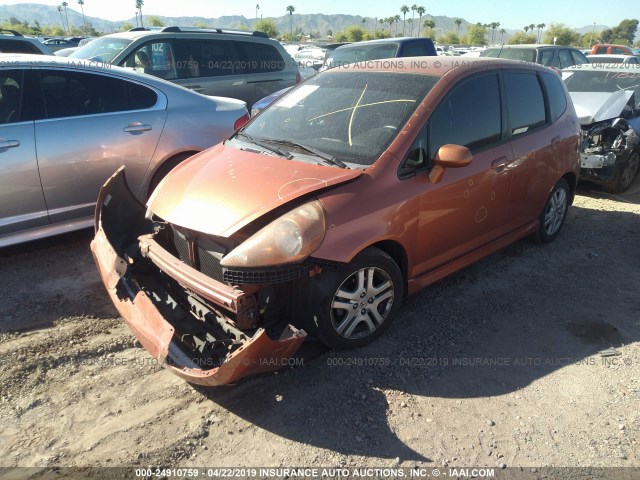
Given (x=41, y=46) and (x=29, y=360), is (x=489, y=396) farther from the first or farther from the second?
(x=41, y=46)

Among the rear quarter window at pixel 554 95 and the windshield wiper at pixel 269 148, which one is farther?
the rear quarter window at pixel 554 95

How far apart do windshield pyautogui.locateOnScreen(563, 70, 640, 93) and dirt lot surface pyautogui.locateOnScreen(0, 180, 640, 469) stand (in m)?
5.38

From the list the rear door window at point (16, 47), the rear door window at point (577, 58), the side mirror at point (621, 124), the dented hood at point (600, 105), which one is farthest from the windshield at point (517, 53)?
the rear door window at point (16, 47)

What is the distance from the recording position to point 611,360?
10.9ft

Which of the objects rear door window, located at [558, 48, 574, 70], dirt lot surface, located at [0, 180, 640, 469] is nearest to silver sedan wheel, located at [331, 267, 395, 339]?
dirt lot surface, located at [0, 180, 640, 469]

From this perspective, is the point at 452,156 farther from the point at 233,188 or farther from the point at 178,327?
the point at 178,327

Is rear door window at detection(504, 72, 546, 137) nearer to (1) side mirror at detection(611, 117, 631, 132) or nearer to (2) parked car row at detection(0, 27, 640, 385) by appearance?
(2) parked car row at detection(0, 27, 640, 385)

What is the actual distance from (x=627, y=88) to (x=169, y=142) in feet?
24.2

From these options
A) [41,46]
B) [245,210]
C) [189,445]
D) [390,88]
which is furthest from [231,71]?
[189,445]

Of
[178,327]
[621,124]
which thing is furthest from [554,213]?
[178,327]

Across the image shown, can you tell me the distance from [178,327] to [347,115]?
6.28 ft

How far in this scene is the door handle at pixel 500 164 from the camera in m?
3.88

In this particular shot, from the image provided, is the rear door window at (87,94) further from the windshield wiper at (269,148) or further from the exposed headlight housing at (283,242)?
the exposed headlight housing at (283,242)

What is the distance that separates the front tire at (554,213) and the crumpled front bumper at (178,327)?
11.2ft
